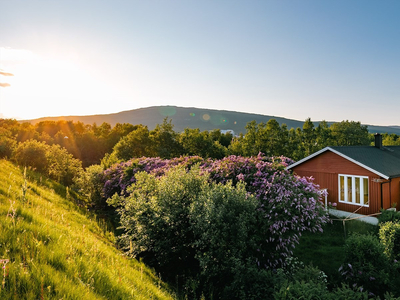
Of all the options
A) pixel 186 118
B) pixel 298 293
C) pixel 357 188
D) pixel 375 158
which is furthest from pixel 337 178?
pixel 186 118

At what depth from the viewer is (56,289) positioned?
2.27 meters


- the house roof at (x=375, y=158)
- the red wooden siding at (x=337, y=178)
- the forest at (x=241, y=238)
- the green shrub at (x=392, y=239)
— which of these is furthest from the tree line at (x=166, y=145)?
the green shrub at (x=392, y=239)

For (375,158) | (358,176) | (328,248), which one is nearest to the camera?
(328,248)

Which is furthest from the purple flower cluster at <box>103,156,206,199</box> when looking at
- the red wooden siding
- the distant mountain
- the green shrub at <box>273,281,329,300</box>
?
the distant mountain

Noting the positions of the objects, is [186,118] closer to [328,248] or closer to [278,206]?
[328,248]

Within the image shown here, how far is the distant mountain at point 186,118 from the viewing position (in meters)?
169

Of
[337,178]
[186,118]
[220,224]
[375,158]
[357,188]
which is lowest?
[357,188]

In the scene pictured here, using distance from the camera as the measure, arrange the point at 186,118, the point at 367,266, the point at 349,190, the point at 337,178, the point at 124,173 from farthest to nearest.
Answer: the point at 186,118, the point at 337,178, the point at 349,190, the point at 124,173, the point at 367,266

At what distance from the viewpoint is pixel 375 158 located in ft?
61.8

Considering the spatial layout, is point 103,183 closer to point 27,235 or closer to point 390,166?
point 27,235

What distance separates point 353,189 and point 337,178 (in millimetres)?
1318

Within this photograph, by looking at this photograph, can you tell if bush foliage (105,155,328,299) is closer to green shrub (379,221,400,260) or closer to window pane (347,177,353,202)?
green shrub (379,221,400,260)

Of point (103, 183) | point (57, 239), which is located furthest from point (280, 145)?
point (57, 239)

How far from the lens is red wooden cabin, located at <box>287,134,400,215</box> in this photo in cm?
1639
